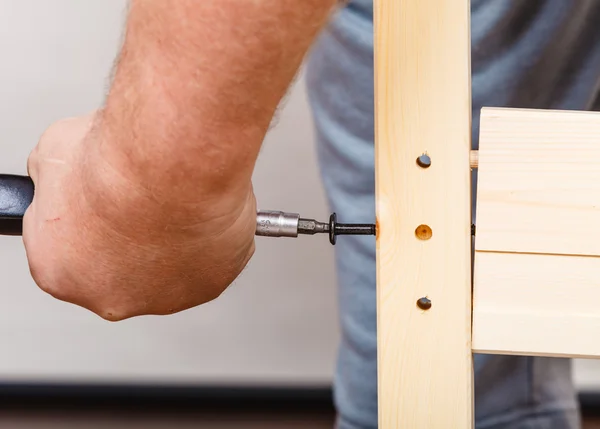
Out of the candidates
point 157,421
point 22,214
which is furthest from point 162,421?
point 22,214

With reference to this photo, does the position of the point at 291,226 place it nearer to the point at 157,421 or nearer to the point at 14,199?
the point at 14,199

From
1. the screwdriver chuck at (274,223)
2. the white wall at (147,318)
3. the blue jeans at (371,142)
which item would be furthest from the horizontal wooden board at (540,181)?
the white wall at (147,318)

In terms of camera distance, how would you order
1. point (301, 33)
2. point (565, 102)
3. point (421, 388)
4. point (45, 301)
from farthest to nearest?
point (45, 301), point (565, 102), point (421, 388), point (301, 33)

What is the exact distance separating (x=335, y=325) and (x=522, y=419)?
2.83 ft

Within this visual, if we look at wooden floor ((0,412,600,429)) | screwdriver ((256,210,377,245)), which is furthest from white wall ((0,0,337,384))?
screwdriver ((256,210,377,245))

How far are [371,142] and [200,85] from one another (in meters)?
0.63

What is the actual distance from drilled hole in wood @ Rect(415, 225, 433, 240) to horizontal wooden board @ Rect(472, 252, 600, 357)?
0.10ft

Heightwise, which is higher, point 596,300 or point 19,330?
point 19,330

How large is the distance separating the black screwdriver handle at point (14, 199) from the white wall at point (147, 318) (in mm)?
1280

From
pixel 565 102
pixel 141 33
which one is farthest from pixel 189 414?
pixel 141 33

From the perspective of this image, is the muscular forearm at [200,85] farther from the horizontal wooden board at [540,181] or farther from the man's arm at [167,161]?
the horizontal wooden board at [540,181]

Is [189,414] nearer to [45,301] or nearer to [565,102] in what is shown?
[45,301]

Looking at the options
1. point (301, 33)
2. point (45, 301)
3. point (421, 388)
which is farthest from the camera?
point (45, 301)

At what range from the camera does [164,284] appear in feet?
1.59
